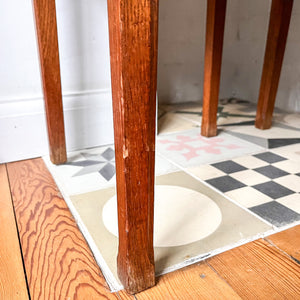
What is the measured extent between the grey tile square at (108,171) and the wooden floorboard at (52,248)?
0.17 metres

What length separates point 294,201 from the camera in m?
0.88

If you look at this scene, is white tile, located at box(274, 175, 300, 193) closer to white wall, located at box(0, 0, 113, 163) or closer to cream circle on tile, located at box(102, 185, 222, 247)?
cream circle on tile, located at box(102, 185, 222, 247)

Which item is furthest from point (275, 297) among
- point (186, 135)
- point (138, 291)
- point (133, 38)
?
point (186, 135)

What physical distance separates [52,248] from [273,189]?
65cm

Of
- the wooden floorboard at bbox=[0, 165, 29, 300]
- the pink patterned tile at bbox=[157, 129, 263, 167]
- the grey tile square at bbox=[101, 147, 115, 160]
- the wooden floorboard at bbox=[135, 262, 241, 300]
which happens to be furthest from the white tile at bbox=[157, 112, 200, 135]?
the wooden floorboard at bbox=[135, 262, 241, 300]

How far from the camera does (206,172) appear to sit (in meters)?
1.06

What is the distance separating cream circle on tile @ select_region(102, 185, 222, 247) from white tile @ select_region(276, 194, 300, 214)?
0.20m

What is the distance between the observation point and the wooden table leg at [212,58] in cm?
126

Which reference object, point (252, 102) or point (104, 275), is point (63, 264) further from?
point (252, 102)

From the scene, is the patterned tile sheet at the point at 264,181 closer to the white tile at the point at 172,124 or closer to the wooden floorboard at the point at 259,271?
the wooden floorboard at the point at 259,271

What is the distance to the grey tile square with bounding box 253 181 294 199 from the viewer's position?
0.91 m

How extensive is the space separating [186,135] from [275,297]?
962 millimetres

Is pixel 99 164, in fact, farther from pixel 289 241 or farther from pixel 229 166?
pixel 289 241

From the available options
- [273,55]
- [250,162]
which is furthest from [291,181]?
[273,55]
